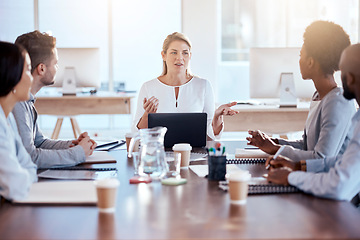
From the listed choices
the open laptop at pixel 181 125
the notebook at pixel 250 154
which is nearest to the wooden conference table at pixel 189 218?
the notebook at pixel 250 154

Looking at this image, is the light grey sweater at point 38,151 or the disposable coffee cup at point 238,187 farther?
the light grey sweater at point 38,151

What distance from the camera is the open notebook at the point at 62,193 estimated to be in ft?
4.99

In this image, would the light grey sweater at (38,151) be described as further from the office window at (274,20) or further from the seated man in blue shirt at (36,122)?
the office window at (274,20)

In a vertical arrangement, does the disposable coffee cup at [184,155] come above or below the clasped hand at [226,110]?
below

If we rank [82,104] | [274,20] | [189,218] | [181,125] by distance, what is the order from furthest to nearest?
1. [274,20]
2. [82,104]
3. [181,125]
4. [189,218]

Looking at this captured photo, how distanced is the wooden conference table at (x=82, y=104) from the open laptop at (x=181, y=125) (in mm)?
2656

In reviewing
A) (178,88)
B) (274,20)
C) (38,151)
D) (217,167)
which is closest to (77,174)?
(38,151)

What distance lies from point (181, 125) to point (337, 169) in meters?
1.07

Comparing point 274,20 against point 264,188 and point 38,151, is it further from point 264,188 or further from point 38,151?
point 264,188

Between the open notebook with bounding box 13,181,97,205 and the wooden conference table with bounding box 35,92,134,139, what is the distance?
344 centimetres

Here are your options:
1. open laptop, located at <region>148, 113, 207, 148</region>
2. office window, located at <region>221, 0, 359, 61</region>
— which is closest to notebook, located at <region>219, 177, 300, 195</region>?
open laptop, located at <region>148, 113, 207, 148</region>

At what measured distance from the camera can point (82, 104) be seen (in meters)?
5.17

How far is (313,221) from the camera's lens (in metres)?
1.34

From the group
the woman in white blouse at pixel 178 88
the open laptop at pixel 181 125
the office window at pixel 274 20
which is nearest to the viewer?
the open laptop at pixel 181 125
